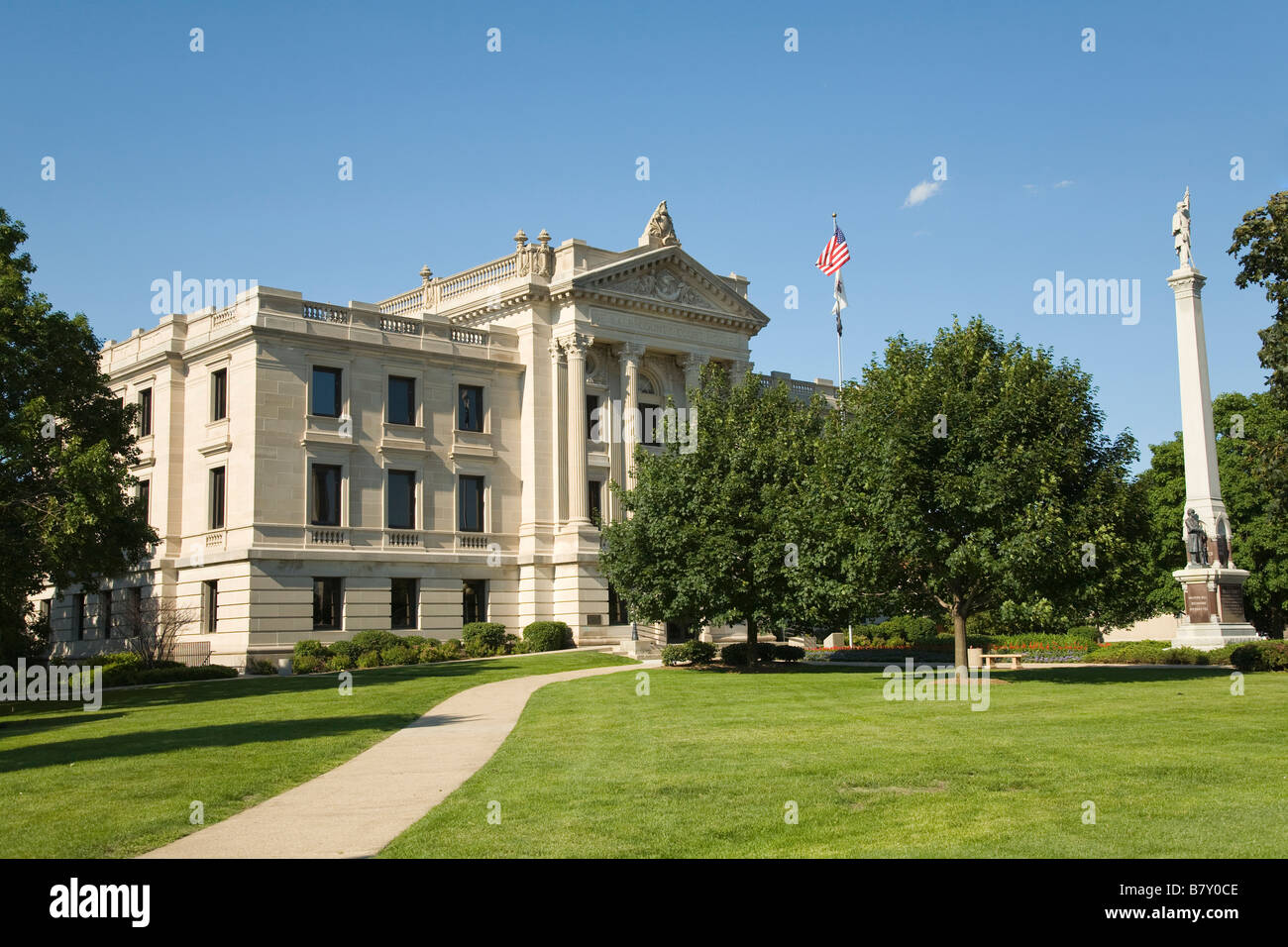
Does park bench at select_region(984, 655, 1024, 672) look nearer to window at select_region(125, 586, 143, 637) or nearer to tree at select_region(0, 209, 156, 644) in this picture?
tree at select_region(0, 209, 156, 644)

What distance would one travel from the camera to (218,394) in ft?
166

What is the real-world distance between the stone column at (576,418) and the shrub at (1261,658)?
2975cm

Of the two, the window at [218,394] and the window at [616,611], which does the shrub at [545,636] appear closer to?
the window at [616,611]

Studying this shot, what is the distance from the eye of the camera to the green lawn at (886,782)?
10.8 metres

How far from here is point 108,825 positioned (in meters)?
12.5

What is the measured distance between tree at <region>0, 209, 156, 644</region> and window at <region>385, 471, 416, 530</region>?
15.2m

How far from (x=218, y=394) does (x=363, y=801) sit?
4050 centimetres

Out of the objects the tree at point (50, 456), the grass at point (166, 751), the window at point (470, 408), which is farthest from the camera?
the window at point (470, 408)

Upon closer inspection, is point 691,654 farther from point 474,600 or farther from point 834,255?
point 834,255

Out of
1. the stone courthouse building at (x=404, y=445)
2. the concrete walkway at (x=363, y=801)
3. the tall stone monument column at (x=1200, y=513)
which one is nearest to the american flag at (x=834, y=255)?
the stone courthouse building at (x=404, y=445)

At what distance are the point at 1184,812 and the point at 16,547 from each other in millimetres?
29783

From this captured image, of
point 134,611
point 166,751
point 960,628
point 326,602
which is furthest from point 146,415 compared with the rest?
point 960,628

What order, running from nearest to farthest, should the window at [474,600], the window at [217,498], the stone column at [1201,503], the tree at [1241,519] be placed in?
the stone column at [1201,503]
the window at [217,498]
the window at [474,600]
the tree at [1241,519]
